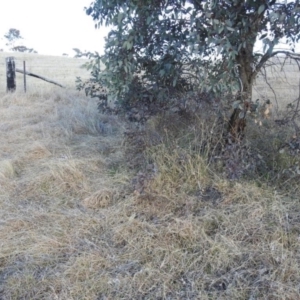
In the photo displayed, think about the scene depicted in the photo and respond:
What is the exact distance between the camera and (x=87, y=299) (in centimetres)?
205

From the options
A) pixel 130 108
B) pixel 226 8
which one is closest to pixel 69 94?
pixel 130 108

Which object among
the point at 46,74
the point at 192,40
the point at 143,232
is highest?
the point at 192,40

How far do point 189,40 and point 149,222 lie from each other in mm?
1563

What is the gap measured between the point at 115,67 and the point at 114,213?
138 centimetres

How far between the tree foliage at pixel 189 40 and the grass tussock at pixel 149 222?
0.63 m

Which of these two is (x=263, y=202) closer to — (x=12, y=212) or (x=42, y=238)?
(x=42, y=238)

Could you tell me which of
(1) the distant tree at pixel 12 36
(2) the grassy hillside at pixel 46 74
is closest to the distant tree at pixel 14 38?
(1) the distant tree at pixel 12 36

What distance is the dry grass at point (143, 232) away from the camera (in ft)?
7.03

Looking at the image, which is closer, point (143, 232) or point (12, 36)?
point (143, 232)

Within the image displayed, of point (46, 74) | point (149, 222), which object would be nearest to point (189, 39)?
point (149, 222)

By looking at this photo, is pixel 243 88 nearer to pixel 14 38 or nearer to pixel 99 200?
pixel 99 200

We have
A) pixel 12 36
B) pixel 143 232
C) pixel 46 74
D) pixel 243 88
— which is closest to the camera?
pixel 143 232

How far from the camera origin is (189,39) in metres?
2.72

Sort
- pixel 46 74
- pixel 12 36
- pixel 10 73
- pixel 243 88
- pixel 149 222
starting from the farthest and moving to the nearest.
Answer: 1. pixel 12 36
2. pixel 46 74
3. pixel 10 73
4. pixel 243 88
5. pixel 149 222
